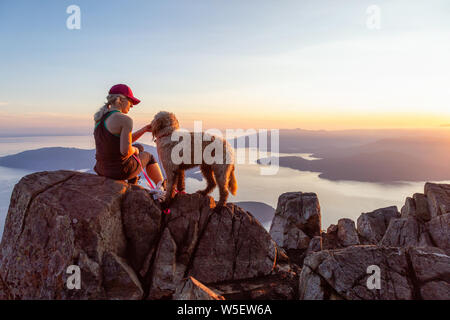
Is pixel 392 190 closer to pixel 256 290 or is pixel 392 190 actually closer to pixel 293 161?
pixel 293 161

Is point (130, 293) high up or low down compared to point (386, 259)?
down

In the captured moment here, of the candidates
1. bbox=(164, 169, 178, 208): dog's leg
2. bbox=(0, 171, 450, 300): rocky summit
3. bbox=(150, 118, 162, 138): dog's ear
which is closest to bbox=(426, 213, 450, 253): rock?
bbox=(0, 171, 450, 300): rocky summit

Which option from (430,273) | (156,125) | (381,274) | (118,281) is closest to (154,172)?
(156,125)

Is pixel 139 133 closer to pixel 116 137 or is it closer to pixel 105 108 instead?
pixel 116 137

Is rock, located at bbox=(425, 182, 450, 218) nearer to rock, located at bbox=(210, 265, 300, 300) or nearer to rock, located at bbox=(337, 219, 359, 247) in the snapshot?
rock, located at bbox=(337, 219, 359, 247)

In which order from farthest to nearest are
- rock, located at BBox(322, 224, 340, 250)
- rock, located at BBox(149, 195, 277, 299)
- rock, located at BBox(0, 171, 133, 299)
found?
1. rock, located at BBox(322, 224, 340, 250)
2. rock, located at BBox(149, 195, 277, 299)
3. rock, located at BBox(0, 171, 133, 299)

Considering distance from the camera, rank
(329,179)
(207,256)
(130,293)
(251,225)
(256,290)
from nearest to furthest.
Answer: (130,293), (256,290), (207,256), (251,225), (329,179)

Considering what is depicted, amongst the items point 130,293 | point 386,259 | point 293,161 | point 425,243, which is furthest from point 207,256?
point 293,161
